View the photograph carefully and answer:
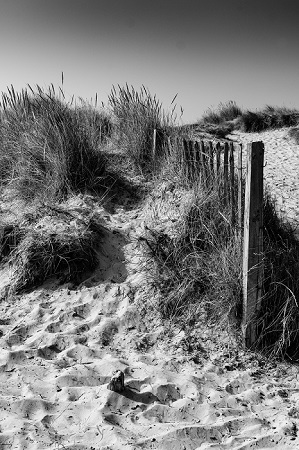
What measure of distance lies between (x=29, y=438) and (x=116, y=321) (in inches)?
56.4

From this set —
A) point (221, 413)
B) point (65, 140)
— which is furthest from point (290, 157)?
point (221, 413)

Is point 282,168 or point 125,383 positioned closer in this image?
point 125,383

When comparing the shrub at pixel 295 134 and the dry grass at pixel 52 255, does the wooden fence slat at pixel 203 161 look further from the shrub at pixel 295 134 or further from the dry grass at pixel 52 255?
the shrub at pixel 295 134

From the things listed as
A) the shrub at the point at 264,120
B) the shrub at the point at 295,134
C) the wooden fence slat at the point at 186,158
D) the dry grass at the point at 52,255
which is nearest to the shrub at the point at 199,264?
the dry grass at the point at 52,255

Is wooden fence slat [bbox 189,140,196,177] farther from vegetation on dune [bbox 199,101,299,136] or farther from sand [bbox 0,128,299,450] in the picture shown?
vegetation on dune [bbox 199,101,299,136]

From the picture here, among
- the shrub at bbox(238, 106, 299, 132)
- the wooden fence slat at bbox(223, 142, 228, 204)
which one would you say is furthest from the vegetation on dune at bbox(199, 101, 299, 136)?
the wooden fence slat at bbox(223, 142, 228, 204)

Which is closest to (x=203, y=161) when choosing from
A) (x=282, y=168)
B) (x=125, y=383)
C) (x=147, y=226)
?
(x=147, y=226)

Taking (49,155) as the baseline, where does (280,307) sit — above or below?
below

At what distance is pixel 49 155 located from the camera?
235 inches

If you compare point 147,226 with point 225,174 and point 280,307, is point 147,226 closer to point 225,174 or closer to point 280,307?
point 225,174

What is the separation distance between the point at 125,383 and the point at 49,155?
3.36 meters

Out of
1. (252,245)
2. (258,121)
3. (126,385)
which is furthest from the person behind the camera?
(258,121)

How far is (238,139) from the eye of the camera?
11492 mm

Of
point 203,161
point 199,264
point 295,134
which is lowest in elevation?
point 199,264
